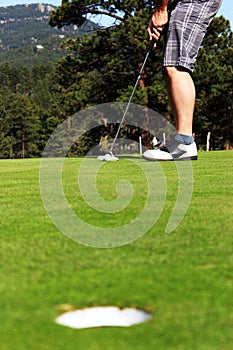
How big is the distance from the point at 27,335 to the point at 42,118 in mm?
82797

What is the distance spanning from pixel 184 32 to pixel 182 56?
198 millimetres

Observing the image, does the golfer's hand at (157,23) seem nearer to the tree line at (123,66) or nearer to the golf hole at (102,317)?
the golf hole at (102,317)

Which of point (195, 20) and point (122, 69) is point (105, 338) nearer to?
point (195, 20)

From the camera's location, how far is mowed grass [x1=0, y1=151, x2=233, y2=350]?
1013mm

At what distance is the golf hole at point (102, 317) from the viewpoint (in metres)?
1.10

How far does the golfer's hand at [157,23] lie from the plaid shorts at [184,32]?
126 millimetres

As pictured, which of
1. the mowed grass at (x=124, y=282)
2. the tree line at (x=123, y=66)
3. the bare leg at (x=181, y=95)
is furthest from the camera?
the tree line at (x=123, y=66)

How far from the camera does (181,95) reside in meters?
4.72

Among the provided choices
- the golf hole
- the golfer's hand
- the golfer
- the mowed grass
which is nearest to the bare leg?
the golfer

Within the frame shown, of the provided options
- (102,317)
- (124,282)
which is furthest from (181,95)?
(102,317)

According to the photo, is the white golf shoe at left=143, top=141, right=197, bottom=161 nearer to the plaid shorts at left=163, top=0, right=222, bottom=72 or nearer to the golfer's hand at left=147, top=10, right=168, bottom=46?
the plaid shorts at left=163, top=0, right=222, bottom=72

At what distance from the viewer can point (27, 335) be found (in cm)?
103

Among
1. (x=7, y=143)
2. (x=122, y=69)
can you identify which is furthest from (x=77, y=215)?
(x=7, y=143)

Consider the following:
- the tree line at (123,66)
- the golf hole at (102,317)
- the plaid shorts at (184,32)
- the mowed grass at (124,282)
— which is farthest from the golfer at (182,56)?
the tree line at (123,66)
